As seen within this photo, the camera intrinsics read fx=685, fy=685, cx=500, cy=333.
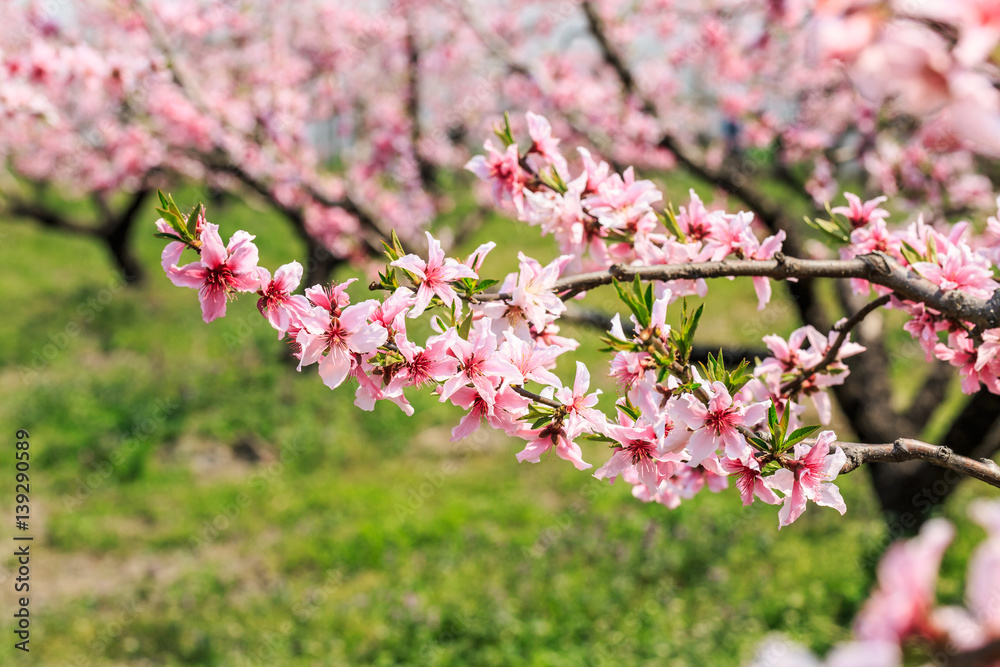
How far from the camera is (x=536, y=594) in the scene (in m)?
4.31

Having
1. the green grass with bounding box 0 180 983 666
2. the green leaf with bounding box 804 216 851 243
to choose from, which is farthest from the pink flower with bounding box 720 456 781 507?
the green grass with bounding box 0 180 983 666

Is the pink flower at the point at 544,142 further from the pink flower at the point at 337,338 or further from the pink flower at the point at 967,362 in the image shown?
the pink flower at the point at 967,362

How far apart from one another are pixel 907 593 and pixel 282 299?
1168mm

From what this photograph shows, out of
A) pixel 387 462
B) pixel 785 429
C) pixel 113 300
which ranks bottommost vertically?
pixel 113 300

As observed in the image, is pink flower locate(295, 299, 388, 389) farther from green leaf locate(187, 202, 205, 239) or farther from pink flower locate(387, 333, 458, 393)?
green leaf locate(187, 202, 205, 239)

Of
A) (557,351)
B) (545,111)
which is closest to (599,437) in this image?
(557,351)

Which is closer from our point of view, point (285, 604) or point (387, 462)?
point (285, 604)

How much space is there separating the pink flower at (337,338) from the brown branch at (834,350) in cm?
102

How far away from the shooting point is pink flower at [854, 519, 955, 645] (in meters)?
0.56

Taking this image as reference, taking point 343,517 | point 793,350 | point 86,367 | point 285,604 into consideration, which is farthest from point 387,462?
point 793,350

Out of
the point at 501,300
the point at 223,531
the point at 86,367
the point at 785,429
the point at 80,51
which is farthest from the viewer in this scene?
Result: the point at 86,367

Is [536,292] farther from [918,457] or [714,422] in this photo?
[918,457]

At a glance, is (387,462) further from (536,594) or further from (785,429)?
(785,429)

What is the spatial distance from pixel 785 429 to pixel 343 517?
4776 mm
